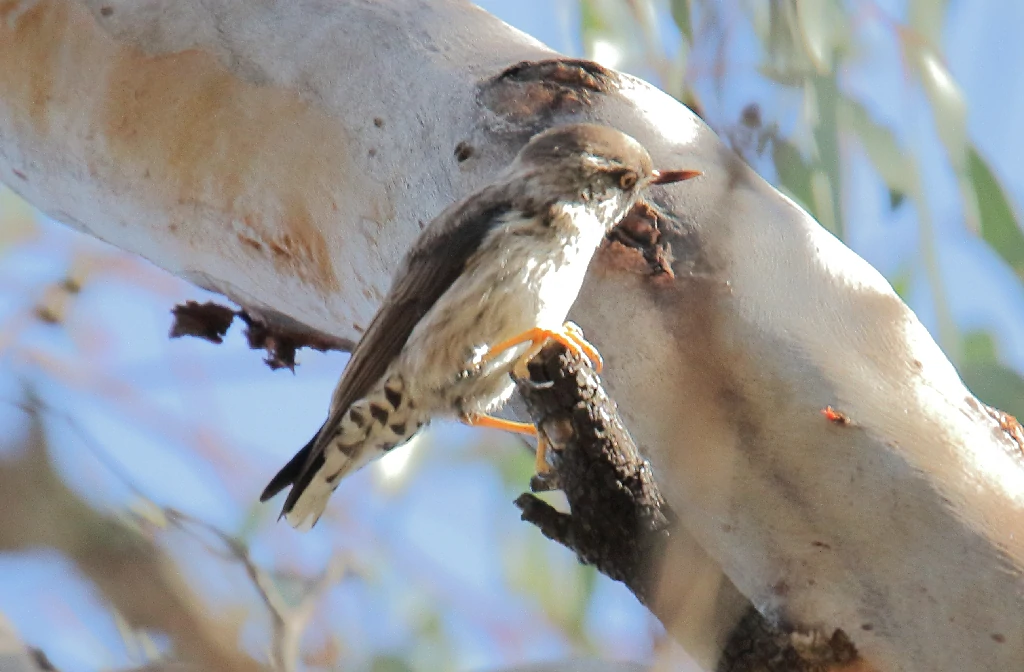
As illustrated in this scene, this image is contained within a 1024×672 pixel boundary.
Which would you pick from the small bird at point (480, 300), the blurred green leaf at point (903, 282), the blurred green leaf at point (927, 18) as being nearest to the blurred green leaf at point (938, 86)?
the blurred green leaf at point (927, 18)

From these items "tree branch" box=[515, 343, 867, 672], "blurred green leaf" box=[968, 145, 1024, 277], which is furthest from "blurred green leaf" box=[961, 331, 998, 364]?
"tree branch" box=[515, 343, 867, 672]

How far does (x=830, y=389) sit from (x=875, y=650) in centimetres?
30

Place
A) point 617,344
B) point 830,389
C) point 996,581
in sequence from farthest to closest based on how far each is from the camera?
point 617,344
point 830,389
point 996,581

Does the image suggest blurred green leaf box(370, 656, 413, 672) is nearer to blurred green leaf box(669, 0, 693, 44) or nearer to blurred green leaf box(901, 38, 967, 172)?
blurred green leaf box(669, 0, 693, 44)

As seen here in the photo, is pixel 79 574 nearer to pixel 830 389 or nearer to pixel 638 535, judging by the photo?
pixel 638 535

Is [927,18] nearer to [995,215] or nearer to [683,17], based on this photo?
[995,215]

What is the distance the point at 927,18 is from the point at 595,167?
1.44 meters

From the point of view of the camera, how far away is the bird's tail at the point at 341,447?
190 cm

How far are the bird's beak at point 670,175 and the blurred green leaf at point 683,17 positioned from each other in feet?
3.31

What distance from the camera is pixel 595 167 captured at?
1733mm

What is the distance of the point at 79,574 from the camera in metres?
1.18

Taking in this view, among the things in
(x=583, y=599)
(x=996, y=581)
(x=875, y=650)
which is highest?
(x=996, y=581)

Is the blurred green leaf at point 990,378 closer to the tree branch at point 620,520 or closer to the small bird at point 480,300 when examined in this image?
the small bird at point 480,300

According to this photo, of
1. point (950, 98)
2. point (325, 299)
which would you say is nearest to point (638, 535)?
point (325, 299)
